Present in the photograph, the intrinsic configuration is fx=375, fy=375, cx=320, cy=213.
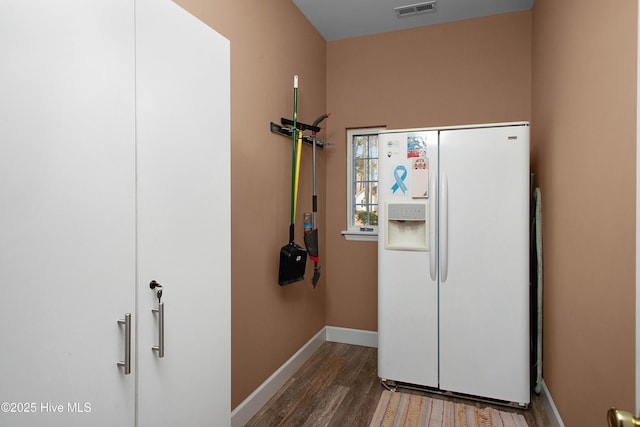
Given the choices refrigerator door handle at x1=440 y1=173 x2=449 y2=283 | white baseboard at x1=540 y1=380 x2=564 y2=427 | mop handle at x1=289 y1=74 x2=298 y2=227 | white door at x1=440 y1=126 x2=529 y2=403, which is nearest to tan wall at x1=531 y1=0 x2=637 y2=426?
white baseboard at x1=540 y1=380 x2=564 y2=427

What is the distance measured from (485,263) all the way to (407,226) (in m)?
0.55

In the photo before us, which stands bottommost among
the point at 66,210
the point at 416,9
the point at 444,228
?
the point at 444,228

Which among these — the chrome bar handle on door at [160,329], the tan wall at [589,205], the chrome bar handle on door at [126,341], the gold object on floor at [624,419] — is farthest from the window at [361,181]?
the gold object on floor at [624,419]

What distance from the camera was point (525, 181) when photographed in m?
2.32

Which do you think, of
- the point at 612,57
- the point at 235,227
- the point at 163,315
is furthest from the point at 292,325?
the point at 612,57

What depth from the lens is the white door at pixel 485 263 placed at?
7.63ft

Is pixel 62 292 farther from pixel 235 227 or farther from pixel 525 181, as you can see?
pixel 525 181

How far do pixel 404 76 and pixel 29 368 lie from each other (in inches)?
125

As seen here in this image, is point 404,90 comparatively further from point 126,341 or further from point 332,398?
point 126,341

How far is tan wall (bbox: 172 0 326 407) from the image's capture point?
211cm

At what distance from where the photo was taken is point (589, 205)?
1621 mm

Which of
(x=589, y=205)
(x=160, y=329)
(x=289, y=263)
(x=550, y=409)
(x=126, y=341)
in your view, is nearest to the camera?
Answer: (x=126, y=341)

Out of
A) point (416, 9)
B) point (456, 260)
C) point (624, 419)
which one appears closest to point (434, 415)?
point (456, 260)

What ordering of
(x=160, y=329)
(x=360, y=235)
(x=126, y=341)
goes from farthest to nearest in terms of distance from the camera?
(x=360, y=235), (x=160, y=329), (x=126, y=341)
